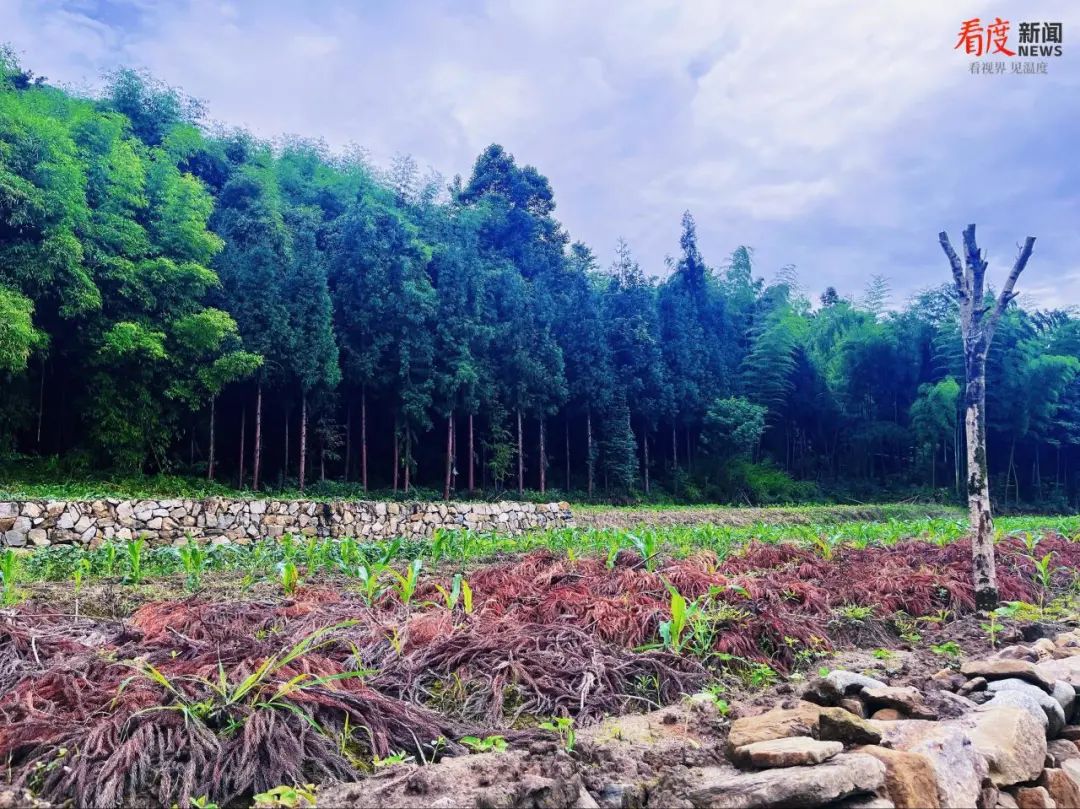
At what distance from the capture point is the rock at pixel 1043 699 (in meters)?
2.88

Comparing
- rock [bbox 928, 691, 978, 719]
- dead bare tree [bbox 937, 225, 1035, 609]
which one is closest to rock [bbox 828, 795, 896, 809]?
rock [bbox 928, 691, 978, 719]

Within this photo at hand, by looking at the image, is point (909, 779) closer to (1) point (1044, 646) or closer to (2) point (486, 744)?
(2) point (486, 744)

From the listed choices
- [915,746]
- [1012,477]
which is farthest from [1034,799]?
[1012,477]

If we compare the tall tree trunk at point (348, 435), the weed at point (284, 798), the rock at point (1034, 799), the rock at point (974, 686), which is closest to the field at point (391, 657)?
the weed at point (284, 798)

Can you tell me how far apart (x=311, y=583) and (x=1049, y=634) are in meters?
4.97

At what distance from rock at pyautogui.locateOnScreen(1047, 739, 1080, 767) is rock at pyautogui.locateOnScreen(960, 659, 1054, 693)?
208 millimetres

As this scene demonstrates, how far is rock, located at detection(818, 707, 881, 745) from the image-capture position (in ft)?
7.42

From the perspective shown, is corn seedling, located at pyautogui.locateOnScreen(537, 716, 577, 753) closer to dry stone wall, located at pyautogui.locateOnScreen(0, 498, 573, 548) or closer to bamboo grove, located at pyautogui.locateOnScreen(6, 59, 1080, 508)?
dry stone wall, located at pyautogui.locateOnScreen(0, 498, 573, 548)

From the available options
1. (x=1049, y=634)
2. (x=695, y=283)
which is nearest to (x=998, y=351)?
(x=695, y=283)

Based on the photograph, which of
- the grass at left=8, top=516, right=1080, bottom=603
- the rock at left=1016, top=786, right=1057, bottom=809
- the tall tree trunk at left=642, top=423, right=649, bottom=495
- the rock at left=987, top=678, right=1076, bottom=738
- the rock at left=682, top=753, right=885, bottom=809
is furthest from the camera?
the tall tree trunk at left=642, top=423, right=649, bottom=495

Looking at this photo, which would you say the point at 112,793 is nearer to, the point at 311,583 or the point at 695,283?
the point at 311,583

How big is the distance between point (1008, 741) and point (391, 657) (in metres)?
→ 2.34

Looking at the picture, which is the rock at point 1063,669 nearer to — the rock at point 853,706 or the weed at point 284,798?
the rock at point 853,706

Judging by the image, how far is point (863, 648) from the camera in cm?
399
